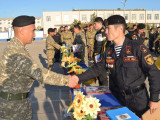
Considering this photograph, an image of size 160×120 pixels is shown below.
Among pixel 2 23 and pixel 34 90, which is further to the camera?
pixel 2 23

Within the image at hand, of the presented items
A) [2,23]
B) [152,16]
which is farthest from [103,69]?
[2,23]

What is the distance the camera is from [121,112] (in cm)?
193

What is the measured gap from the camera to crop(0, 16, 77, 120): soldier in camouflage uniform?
7.05ft

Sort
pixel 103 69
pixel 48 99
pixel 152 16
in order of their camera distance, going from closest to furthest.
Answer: pixel 103 69, pixel 48 99, pixel 152 16

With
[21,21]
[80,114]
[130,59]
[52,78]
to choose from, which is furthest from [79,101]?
[21,21]

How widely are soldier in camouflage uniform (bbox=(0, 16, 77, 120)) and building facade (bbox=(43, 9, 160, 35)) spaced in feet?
204

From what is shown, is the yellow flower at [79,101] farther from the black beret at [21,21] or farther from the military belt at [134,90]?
the black beret at [21,21]

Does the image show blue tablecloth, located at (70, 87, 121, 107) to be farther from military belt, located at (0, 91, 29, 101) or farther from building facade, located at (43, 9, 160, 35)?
building facade, located at (43, 9, 160, 35)

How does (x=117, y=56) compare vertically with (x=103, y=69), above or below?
above

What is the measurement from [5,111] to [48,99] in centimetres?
333

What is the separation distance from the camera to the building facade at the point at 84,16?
208 ft

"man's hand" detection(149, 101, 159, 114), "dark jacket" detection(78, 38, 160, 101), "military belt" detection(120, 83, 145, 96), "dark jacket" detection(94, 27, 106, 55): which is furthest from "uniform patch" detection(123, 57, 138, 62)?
"dark jacket" detection(94, 27, 106, 55)

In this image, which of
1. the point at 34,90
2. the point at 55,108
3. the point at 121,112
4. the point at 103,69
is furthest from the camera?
the point at 34,90

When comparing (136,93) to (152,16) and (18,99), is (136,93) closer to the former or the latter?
(18,99)
